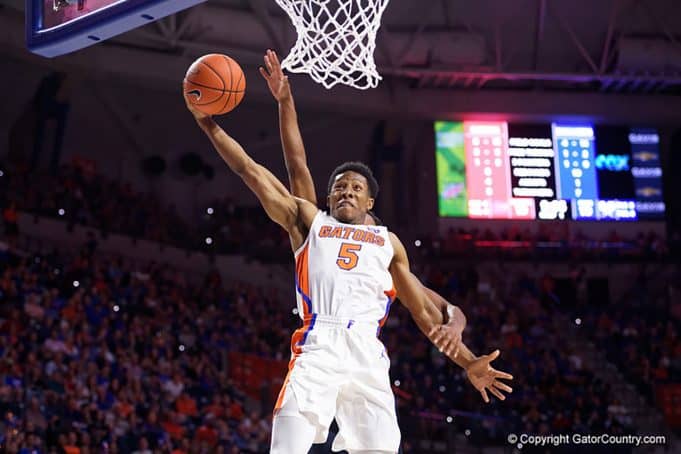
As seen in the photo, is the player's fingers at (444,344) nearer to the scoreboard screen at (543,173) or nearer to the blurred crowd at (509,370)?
the blurred crowd at (509,370)

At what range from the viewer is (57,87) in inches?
703

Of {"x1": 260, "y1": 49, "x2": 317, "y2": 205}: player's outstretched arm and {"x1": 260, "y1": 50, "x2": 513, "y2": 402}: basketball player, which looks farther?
{"x1": 260, "y1": 49, "x2": 317, "y2": 205}: player's outstretched arm

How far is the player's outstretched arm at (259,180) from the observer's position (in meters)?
4.50

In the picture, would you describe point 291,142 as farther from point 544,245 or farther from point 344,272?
point 544,245

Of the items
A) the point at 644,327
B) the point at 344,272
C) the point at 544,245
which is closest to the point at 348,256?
the point at 344,272

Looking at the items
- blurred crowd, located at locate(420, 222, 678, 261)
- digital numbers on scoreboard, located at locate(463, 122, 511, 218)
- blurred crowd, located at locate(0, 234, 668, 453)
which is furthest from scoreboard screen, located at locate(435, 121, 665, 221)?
blurred crowd, located at locate(0, 234, 668, 453)

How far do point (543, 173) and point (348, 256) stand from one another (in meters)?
14.5

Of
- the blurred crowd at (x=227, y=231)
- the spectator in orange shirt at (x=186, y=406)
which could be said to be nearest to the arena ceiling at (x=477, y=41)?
the blurred crowd at (x=227, y=231)

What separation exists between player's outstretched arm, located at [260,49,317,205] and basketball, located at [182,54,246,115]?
0.18 m

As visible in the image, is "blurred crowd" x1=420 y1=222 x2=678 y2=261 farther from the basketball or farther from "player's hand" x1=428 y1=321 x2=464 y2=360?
"player's hand" x1=428 y1=321 x2=464 y2=360

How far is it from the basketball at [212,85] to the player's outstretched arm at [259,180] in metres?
0.07

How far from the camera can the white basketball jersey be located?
4.43m

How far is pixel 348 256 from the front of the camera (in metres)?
4.48

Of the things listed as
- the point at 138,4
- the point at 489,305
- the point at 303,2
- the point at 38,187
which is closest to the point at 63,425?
the point at 303,2
